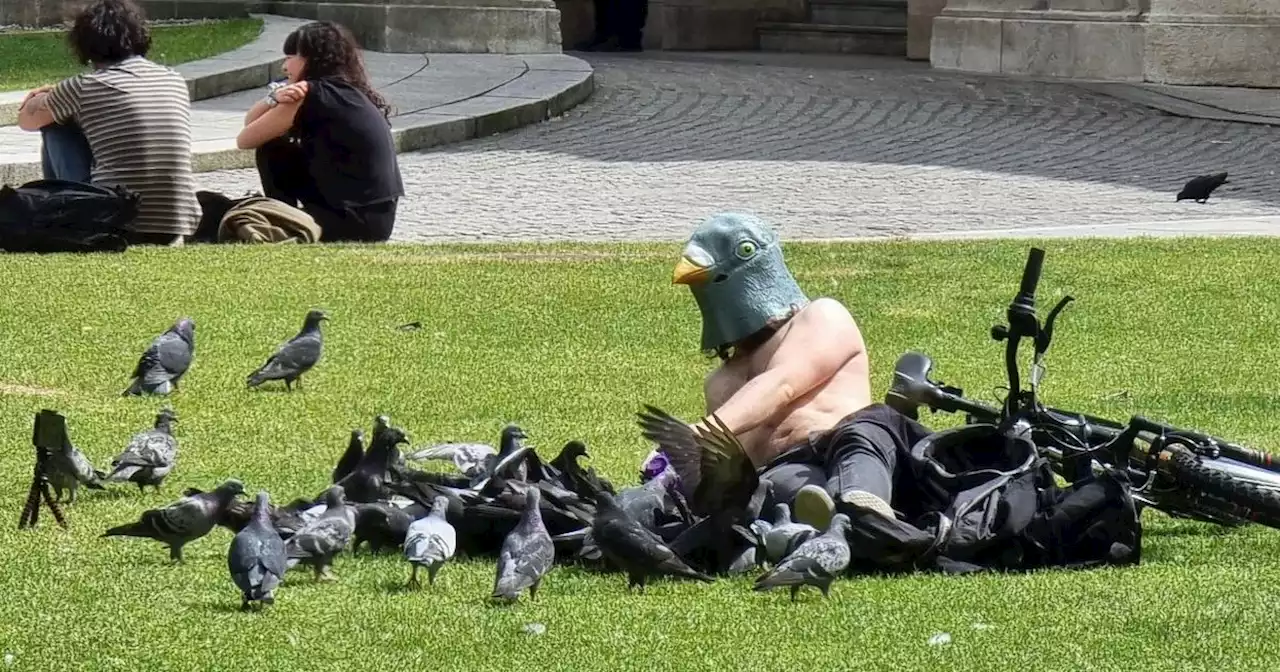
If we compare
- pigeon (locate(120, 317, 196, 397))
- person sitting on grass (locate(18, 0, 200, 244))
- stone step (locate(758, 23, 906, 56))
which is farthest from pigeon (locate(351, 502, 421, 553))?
stone step (locate(758, 23, 906, 56))

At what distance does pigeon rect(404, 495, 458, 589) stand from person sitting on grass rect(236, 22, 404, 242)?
268 inches

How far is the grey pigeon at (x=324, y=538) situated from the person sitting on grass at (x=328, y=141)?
21.7 ft

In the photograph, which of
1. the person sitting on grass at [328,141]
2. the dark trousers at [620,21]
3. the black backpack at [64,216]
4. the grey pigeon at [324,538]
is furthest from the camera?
the dark trousers at [620,21]

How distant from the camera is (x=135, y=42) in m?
11.8

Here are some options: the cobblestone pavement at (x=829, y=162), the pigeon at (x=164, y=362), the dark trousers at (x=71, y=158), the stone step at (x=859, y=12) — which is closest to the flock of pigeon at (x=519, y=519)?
the pigeon at (x=164, y=362)

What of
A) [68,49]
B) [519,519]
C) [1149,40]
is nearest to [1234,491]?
[519,519]

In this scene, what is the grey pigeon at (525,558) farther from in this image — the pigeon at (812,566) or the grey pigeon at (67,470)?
the grey pigeon at (67,470)

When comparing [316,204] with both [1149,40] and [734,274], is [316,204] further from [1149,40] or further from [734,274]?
[1149,40]

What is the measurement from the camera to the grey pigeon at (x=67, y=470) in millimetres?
6064

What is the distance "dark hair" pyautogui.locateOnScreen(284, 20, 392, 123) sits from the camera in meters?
12.2

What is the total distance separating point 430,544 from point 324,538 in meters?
0.29

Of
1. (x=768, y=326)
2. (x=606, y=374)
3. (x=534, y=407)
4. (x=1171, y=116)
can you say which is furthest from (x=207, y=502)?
(x=1171, y=116)

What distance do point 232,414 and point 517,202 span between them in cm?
708

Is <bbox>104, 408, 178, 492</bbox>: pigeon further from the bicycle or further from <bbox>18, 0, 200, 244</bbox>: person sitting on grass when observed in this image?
<bbox>18, 0, 200, 244</bbox>: person sitting on grass
